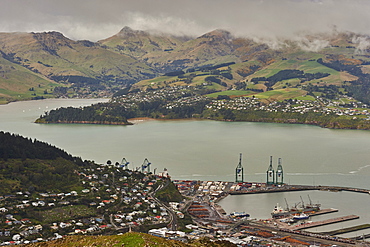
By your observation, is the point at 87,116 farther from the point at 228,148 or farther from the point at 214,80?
the point at 214,80

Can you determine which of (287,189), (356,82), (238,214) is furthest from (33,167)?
(356,82)

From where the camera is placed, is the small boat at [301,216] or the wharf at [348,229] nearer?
the wharf at [348,229]

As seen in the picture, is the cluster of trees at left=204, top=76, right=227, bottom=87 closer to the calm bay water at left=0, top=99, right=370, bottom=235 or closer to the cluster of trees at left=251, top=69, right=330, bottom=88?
the cluster of trees at left=251, top=69, right=330, bottom=88

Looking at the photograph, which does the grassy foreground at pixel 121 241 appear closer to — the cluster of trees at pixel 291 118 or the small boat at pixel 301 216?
the small boat at pixel 301 216

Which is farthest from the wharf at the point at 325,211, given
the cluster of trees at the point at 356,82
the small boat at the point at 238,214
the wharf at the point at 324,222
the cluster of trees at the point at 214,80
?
the cluster of trees at the point at 214,80

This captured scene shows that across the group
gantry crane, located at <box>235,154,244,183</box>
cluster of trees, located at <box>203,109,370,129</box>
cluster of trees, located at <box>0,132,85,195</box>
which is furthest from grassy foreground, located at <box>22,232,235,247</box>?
cluster of trees, located at <box>203,109,370,129</box>

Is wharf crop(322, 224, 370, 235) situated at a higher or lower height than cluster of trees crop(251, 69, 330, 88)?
lower

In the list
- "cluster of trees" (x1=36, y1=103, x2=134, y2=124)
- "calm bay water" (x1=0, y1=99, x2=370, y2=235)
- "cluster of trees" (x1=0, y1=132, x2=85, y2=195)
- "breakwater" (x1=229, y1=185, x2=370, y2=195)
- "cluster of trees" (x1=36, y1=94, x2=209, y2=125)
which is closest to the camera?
"cluster of trees" (x1=0, y1=132, x2=85, y2=195)

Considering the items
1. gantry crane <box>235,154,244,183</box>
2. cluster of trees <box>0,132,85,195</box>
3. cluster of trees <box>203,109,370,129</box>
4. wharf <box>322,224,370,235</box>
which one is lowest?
wharf <box>322,224,370,235</box>

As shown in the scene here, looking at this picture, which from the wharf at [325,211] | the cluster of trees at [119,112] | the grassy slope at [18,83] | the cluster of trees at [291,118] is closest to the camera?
the wharf at [325,211]
